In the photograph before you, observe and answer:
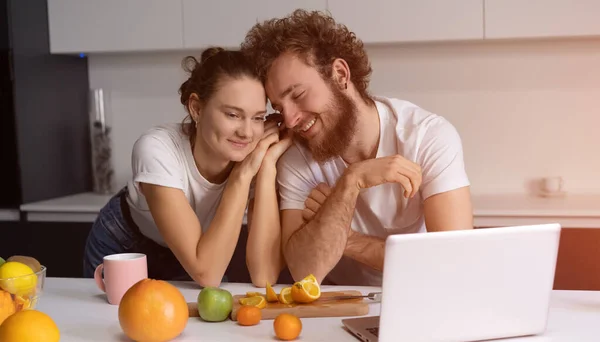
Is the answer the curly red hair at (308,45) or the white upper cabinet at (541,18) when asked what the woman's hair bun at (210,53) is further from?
the white upper cabinet at (541,18)

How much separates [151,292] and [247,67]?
2.78 feet

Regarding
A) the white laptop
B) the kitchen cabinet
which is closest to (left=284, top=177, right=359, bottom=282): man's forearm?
the white laptop

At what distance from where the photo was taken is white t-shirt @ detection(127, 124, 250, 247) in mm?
1801

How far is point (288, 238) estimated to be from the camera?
1885mm

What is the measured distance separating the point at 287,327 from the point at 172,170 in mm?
741

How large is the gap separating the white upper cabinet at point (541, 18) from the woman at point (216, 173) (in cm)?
126

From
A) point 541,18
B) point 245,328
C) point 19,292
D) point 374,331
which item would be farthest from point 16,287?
point 541,18

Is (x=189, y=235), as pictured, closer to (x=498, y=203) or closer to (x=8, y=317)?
(x=8, y=317)

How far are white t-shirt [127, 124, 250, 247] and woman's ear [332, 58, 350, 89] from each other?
1.44 feet

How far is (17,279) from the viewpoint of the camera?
4.18 feet

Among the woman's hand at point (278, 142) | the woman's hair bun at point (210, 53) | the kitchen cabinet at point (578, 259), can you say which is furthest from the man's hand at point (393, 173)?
the kitchen cabinet at point (578, 259)

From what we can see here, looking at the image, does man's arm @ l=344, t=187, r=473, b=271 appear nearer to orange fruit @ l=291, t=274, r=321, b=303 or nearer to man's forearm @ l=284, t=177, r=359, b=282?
man's forearm @ l=284, t=177, r=359, b=282

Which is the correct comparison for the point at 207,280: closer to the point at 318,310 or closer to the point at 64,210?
the point at 318,310

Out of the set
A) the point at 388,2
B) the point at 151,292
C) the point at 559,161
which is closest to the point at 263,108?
the point at 151,292
